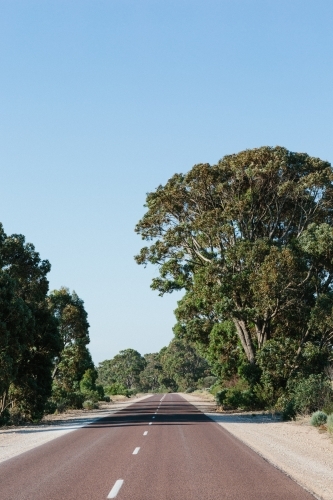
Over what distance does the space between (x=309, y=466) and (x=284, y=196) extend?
25951 mm

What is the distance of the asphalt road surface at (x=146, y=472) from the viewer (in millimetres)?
10062

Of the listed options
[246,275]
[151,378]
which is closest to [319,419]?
[246,275]

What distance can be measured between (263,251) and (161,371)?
131409 millimetres

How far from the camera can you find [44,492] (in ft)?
33.9

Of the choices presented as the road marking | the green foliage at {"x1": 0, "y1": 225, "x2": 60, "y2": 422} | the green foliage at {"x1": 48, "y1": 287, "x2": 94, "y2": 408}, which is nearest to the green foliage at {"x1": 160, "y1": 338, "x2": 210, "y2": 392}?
the green foliage at {"x1": 48, "y1": 287, "x2": 94, "y2": 408}

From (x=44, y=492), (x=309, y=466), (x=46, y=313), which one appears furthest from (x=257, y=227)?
(x=44, y=492)

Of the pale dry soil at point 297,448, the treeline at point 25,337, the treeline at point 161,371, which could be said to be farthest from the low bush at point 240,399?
the treeline at point 161,371

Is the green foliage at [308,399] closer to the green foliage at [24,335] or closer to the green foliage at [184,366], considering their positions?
the green foliage at [24,335]

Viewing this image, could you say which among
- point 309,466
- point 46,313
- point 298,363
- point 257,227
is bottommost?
point 309,466

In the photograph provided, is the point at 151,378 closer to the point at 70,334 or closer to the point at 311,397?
the point at 70,334

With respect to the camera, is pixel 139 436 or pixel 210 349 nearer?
pixel 139 436

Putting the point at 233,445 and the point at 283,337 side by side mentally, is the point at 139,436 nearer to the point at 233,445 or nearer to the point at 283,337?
the point at 233,445

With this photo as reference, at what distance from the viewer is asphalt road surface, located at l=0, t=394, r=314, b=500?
10062 millimetres

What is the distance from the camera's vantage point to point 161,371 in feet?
537
